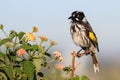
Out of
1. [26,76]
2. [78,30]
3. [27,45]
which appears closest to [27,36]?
[27,45]

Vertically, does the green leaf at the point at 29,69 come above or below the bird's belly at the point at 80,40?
below

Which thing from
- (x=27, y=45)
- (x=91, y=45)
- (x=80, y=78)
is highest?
(x=91, y=45)

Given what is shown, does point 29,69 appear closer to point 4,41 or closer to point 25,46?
point 25,46

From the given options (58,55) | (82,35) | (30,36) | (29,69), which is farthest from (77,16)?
(29,69)

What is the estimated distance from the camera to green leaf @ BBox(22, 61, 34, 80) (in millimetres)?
5073

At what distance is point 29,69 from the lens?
5090mm

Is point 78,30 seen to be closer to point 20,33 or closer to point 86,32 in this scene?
point 86,32

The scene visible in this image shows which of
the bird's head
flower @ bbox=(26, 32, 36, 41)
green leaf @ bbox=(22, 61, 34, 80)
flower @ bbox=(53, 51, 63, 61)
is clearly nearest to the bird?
the bird's head

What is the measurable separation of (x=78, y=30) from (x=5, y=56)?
6222mm

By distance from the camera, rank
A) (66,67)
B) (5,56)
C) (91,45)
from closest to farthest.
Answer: (5,56)
(66,67)
(91,45)

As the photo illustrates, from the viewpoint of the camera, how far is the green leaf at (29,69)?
5.07 m

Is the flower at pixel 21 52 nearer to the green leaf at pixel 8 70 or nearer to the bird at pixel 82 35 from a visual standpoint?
the green leaf at pixel 8 70

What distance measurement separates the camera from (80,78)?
18.5 ft

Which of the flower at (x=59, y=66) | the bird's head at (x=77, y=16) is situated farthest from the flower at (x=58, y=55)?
the bird's head at (x=77, y=16)
